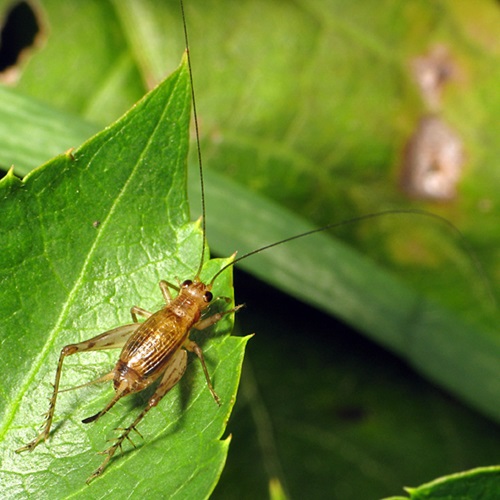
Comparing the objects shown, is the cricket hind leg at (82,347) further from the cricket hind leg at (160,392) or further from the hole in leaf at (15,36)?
the hole in leaf at (15,36)

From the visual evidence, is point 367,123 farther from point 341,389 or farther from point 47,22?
point 47,22

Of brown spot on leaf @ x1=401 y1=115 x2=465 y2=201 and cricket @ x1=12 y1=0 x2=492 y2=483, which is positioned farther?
brown spot on leaf @ x1=401 y1=115 x2=465 y2=201

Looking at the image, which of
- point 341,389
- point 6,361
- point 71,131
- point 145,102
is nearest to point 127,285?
point 6,361

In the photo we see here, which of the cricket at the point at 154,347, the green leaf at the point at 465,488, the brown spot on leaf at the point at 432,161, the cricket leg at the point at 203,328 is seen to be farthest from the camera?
the brown spot on leaf at the point at 432,161

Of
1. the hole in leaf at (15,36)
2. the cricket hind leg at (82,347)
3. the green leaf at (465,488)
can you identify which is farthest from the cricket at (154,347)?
the hole in leaf at (15,36)

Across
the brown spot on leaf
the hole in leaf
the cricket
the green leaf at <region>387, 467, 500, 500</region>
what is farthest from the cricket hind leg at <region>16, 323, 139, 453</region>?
the brown spot on leaf

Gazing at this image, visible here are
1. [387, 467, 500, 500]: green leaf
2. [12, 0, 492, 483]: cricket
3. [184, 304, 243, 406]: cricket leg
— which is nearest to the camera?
[387, 467, 500, 500]: green leaf

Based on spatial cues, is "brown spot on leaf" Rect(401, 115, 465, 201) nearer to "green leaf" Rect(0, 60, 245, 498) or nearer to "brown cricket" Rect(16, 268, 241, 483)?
"brown cricket" Rect(16, 268, 241, 483)

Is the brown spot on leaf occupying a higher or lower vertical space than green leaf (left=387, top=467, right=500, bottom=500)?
lower

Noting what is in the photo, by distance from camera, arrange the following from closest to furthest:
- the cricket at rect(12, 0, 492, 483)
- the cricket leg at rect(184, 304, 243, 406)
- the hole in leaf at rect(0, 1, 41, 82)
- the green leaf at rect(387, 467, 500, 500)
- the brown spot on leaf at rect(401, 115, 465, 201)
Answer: the green leaf at rect(387, 467, 500, 500)
the cricket at rect(12, 0, 492, 483)
the cricket leg at rect(184, 304, 243, 406)
the hole in leaf at rect(0, 1, 41, 82)
the brown spot on leaf at rect(401, 115, 465, 201)
